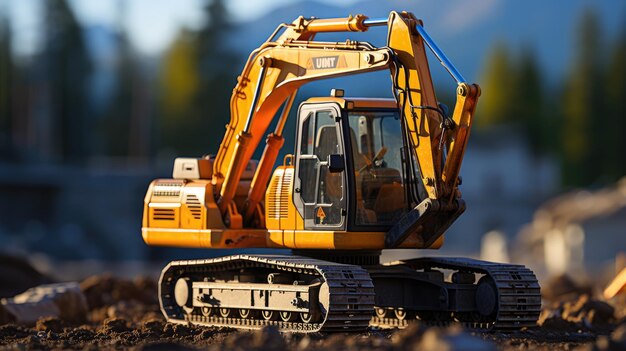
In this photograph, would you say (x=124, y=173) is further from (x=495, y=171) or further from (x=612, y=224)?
(x=495, y=171)

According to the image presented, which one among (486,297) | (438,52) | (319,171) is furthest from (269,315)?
(438,52)

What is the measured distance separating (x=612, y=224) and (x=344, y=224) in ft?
156

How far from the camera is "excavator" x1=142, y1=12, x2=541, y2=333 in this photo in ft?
53.5

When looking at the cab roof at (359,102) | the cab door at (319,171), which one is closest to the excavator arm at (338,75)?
the cab roof at (359,102)

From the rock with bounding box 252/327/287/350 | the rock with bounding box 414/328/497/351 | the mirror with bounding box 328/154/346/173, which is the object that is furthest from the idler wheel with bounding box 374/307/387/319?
the rock with bounding box 414/328/497/351

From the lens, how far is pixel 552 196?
94.1m

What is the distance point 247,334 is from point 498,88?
343 feet

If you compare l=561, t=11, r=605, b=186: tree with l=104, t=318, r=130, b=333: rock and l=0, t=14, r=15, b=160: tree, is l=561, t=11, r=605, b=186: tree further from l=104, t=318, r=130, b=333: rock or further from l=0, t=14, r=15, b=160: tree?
l=104, t=318, r=130, b=333: rock

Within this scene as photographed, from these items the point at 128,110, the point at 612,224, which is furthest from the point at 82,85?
the point at 612,224

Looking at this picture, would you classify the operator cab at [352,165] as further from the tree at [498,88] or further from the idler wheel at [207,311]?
the tree at [498,88]

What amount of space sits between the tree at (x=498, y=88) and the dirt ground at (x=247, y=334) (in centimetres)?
9007

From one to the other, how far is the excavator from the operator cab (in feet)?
0.04

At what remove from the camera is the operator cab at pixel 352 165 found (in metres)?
16.6

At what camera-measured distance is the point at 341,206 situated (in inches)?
655
